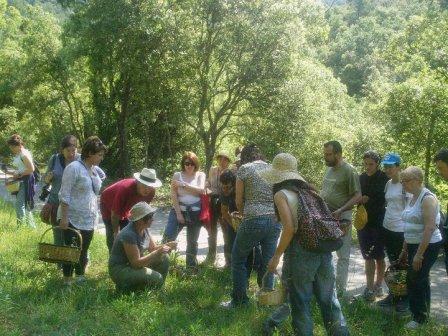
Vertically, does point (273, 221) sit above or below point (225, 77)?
below

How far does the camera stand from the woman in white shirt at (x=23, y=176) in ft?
27.7

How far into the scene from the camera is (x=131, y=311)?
203 inches

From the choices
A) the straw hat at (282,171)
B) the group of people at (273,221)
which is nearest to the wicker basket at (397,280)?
the group of people at (273,221)

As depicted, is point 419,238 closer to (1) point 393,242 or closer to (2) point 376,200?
(1) point 393,242

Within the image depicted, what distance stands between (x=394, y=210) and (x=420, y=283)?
1043mm

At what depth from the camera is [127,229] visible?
18.6 ft

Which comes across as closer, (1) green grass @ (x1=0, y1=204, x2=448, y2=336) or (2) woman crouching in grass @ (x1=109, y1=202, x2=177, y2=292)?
(1) green grass @ (x1=0, y1=204, x2=448, y2=336)

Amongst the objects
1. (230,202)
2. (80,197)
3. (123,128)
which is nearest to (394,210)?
(230,202)

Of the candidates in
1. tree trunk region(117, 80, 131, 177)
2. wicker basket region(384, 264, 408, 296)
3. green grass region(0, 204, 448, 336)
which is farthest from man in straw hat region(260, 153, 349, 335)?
tree trunk region(117, 80, 131, 177)

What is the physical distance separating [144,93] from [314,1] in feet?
22.1

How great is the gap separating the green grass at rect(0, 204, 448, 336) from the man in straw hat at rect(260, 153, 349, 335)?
64 centimetres

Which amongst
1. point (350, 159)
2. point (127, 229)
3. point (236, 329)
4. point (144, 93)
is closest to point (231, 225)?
point (127, 229)

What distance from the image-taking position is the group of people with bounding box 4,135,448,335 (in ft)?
14.4

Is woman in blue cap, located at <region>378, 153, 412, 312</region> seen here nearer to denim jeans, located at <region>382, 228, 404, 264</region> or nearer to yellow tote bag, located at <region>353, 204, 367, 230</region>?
denim jeans, located at <region>382, 228, 404, 264</region>
